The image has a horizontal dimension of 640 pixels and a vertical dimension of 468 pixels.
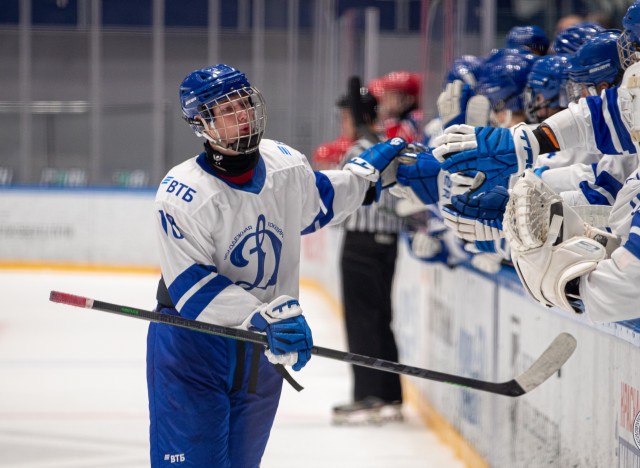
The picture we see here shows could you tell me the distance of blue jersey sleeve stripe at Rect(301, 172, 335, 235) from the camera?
242 cm

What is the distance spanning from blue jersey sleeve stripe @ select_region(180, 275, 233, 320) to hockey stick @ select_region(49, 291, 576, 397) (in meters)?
0.03

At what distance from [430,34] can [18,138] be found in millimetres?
6356

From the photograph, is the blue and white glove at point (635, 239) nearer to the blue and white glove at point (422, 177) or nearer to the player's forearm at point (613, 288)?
the player's forearm at point (613, 288)

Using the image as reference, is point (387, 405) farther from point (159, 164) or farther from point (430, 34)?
point (159, 164)

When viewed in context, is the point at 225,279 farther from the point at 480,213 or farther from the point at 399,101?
the point at 399,101

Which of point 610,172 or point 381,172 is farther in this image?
point 381,172

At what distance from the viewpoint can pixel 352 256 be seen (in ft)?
13.9

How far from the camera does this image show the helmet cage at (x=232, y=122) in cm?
214

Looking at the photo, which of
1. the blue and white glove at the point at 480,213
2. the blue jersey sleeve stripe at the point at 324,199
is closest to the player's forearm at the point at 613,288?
the blue and white glove at the point at 480,213

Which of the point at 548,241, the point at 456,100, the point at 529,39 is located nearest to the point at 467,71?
the point at 529,39

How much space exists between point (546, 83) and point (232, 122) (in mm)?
891

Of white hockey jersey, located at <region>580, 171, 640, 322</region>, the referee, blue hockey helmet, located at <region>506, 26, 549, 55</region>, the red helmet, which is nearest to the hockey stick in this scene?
white hockey jersey, located at <region>580, 171, 640, 322</region>

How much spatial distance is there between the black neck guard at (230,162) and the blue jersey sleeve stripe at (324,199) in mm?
276

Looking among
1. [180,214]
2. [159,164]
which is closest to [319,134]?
[159,164]
